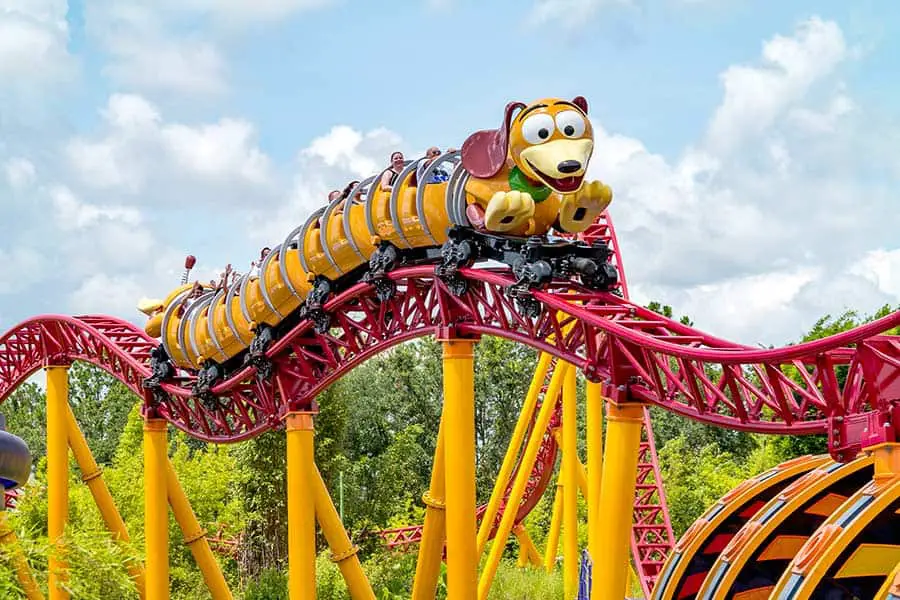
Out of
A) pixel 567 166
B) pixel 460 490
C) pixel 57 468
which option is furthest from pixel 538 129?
pixel 57 468

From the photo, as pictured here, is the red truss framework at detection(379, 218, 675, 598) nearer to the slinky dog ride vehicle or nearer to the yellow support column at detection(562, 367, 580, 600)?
the yellow support column at detection(562, 367, 580, 600)

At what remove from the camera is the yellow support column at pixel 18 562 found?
9.83m

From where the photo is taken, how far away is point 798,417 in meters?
8.78

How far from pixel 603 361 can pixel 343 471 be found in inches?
760

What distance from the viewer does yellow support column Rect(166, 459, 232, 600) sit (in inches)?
650

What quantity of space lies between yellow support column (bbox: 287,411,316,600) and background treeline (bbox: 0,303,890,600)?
5.58 feet

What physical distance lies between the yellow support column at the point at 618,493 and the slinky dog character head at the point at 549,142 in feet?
6.87

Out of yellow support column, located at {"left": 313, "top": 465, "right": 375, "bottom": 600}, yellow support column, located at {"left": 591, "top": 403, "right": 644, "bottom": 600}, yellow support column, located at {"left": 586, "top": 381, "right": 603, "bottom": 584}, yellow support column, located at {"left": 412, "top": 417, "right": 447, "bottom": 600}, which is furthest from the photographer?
yellow support column, located at {"left": 586, "top": 381, "right": 603, "bottom": 584}

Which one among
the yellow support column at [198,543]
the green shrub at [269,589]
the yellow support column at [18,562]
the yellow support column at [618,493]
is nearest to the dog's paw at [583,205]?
the yellow support column at [618,493]

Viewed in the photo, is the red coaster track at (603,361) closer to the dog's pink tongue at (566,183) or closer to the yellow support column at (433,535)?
the dog's pink tongue at (566,183)

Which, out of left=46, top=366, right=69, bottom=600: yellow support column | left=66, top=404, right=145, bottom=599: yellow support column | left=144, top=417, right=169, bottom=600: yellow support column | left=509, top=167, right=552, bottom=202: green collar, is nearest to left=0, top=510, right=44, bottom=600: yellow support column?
left=144, top=417, right=169, bottom=600: yellow support column

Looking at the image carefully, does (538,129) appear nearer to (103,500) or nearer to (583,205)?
(583,205)

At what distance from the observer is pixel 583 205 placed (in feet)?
35.3

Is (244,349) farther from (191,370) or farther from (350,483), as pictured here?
(350,483)
